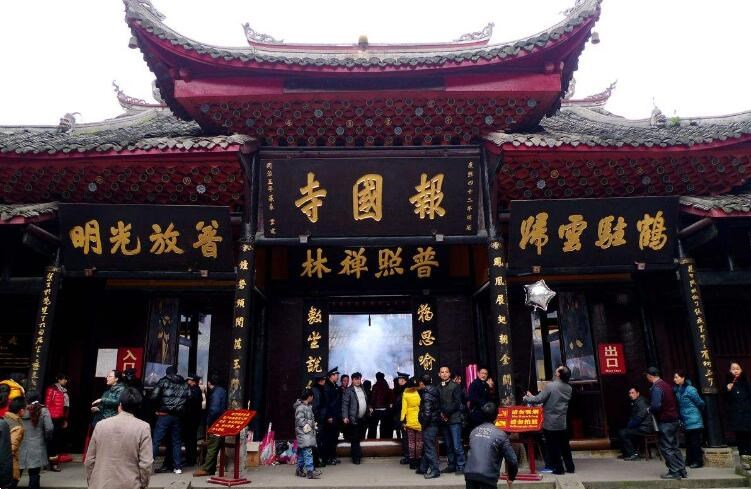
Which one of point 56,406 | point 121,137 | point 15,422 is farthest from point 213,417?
point 121,137

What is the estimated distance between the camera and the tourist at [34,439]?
602 cm

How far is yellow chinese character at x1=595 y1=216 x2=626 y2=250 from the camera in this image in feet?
26.5

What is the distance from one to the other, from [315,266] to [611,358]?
19.5ft

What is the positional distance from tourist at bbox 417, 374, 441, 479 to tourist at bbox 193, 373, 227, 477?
2.75 metres

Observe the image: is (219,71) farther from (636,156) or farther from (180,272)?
(636,156)

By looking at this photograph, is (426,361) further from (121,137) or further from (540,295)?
(121,137)

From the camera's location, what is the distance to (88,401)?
9.20 m

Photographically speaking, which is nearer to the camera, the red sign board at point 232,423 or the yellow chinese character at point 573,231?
the red sign board at point 232,423

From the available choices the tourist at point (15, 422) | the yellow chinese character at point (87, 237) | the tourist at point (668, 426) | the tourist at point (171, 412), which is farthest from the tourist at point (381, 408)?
the tourist at point (15, 422)

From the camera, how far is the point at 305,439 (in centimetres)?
694

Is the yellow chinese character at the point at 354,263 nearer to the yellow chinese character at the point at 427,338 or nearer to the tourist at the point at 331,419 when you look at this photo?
the yellow chinese character at the point at 427,338

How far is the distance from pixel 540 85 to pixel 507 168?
4.67ft

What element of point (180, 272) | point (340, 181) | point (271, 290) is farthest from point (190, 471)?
point (340, 181)

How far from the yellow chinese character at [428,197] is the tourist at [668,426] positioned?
3.91m
